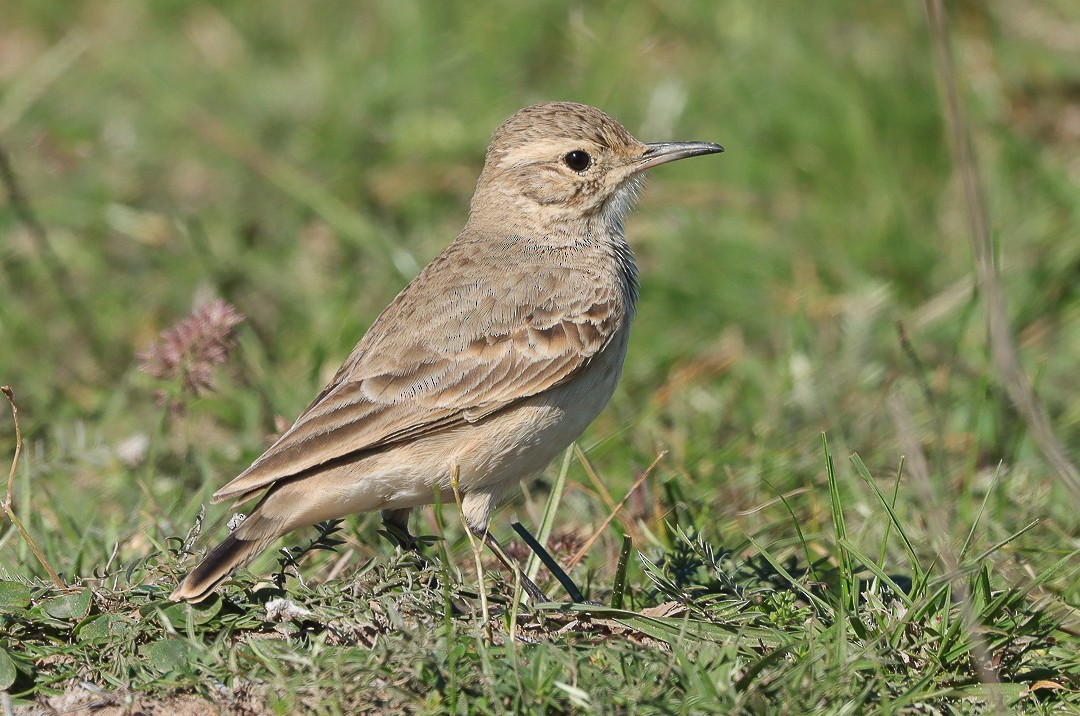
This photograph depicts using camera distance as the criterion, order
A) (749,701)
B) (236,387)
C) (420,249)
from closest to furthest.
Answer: (749,701), (236,387), (420,249)

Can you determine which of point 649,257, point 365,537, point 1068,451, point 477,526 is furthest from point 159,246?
point 1068,451

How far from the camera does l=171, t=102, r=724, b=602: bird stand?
4672 millimetres

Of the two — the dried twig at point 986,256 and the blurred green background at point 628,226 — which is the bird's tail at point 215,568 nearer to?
the blurred green background at point 628,226

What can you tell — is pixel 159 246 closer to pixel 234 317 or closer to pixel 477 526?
pixel 234 317

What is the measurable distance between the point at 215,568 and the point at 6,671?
2.17 ft

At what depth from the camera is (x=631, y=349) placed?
7715 mm

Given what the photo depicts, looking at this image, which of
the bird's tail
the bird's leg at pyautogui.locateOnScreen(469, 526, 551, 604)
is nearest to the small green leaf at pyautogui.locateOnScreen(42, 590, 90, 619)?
the bird's tail

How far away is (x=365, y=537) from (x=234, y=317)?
102cm

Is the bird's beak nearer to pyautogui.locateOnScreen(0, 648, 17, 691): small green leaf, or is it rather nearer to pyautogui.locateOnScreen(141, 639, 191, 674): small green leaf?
pyautogui.locateOnScreen(141, 639, 191, 674): small green leaf

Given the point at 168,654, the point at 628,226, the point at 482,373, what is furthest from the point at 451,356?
the point at 628,226

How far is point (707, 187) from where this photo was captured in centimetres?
867

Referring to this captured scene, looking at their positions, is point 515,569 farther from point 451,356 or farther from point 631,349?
point 631,349

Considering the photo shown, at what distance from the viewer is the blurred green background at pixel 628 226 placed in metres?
6.38

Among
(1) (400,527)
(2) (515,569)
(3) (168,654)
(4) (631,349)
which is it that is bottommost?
(4) (631,349)
